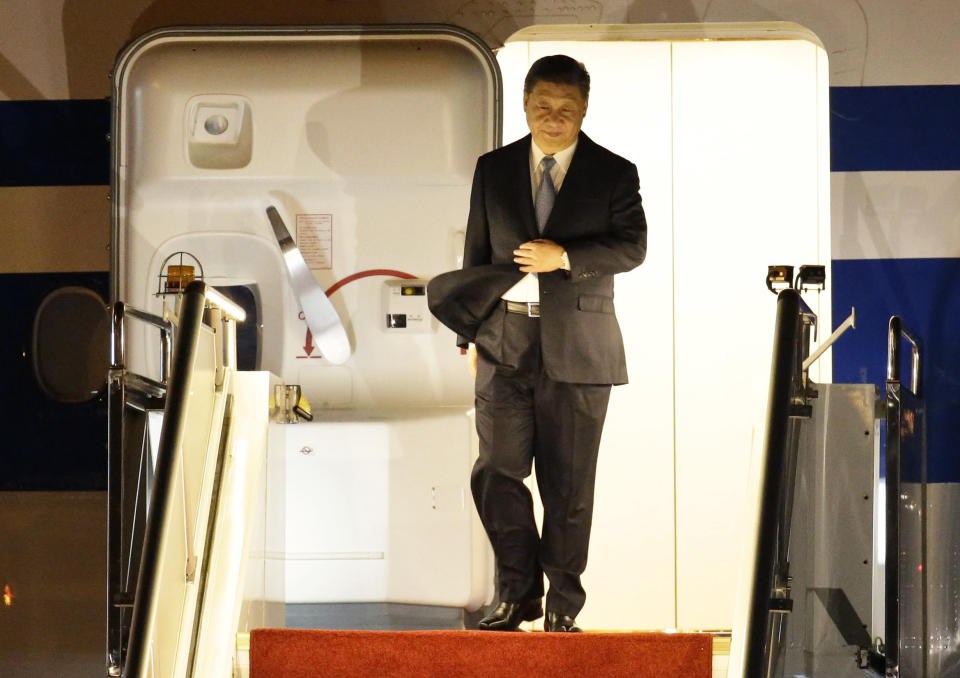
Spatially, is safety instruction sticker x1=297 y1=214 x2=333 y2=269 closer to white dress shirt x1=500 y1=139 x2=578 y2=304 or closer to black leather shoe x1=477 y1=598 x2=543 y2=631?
white dress shirt x1=500 y1=139 x2=578 y2=304

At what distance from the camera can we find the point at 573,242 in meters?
3.97

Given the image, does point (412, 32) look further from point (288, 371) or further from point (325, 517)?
point (325, 517)

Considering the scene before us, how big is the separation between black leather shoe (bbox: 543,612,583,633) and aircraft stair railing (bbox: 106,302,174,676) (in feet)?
4.30

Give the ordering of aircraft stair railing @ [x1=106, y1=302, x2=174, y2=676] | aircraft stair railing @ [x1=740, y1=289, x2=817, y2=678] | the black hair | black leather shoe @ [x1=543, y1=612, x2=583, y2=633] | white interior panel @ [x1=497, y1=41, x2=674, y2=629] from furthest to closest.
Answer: white interior panel @ [x1=497, y1=41, x2=674, y2=629] < the black hair < black leather shoe @ [x1=543, y1=612, x2=583, y2=633] < aircraft stair railing @ [x1=106, y1=302, x2=174, y2=676] < aircraft stair railing @ [x1=740, y1=289, x2=817, y2=678]

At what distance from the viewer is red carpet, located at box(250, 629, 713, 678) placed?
349cm

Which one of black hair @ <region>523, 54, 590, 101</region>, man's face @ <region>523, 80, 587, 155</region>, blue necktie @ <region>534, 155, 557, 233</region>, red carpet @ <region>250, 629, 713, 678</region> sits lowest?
red carpet @ <region>250, 629, 713, 678</region>

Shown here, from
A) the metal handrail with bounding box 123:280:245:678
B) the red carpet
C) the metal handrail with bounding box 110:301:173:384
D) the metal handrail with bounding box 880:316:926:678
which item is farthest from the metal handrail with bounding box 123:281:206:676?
the metal handrail with bounding box 880:316:926:678

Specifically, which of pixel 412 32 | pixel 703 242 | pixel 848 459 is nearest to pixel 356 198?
pixel 412 32

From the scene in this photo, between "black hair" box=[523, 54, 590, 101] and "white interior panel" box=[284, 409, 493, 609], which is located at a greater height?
"black hair" box=[523, 54, 590, 101]

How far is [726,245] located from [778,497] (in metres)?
1.77

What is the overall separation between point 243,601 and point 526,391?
1119 mm

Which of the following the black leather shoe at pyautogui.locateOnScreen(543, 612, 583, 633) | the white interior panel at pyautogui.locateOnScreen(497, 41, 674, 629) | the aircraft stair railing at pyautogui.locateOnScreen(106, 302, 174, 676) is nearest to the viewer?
the aircraft stair railing at pyautogui.locateOnScreen(106, 302, 174, 676)

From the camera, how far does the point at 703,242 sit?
4.38 metres

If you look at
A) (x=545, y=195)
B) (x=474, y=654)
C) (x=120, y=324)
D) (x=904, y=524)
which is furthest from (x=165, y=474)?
(x=904, y=524)
